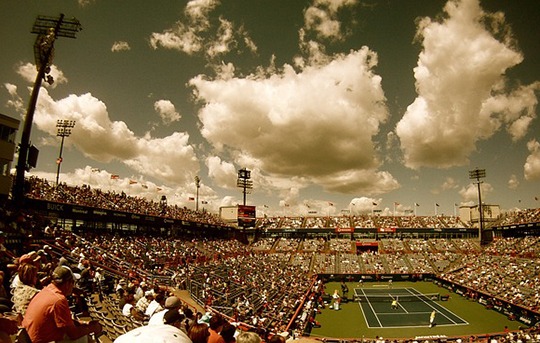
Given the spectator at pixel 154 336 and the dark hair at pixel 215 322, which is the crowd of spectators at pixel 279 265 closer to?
the dark hair at pixel 215 322

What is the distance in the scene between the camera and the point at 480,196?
229 ft

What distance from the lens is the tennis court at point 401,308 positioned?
32344 millimetres

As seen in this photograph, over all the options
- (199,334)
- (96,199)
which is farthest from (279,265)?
(199,334)

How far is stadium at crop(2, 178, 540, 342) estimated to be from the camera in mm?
19469

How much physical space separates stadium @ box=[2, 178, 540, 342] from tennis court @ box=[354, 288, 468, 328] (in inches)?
7.1

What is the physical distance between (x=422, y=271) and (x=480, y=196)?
26.2m

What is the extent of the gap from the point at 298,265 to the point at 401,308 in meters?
22.2

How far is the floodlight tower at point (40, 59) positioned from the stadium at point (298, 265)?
2.98 meters

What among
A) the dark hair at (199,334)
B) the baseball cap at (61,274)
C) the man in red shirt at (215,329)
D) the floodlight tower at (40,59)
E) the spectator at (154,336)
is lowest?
the man in red shirt at (215,329)

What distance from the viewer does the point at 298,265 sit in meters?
57.5

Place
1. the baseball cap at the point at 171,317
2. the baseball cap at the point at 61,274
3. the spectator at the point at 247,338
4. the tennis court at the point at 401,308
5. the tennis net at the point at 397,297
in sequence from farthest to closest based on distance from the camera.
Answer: the tennis net at the point at 397,297
the tennis court at the point at 401,308
the baseball cap at the point at 171,317
the baseball cap at the point at 61,274
the spectator at the point at 247,338

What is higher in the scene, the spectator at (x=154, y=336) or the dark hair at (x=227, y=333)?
the spectator at (x=154, y=336)

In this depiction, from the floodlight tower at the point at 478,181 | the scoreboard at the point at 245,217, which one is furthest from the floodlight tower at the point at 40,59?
the floodlight tower at the point at 478,181

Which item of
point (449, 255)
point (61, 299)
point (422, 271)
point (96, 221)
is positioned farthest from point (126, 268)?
point (449, 255)
